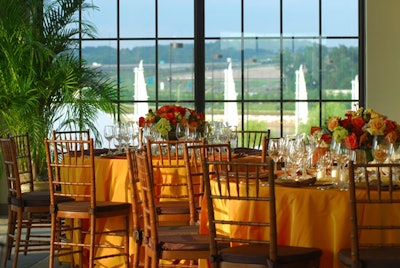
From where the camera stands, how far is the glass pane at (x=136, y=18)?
457 inches

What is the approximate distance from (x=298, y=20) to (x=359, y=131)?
553 centimetres

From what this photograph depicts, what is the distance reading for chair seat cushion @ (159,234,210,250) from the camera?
547 cm

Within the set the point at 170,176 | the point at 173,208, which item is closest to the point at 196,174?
the point at 173,208

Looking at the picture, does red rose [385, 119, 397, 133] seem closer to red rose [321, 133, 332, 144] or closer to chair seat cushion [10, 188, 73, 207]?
red rose [321, 133, 332, 144]

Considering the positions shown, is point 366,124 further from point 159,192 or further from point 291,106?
point 291,106

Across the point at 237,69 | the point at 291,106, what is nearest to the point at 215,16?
Result: the point at 237,69

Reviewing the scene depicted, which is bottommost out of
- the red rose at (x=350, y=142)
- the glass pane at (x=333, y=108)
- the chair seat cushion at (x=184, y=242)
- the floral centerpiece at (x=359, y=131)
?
the chair seat cushion at (x=184, y=242)

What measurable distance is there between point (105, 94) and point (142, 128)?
52.6 inches

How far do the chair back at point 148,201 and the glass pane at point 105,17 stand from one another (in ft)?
19.8

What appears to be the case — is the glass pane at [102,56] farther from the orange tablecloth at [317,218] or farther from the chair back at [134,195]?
the orange tablecloth at [317,218]

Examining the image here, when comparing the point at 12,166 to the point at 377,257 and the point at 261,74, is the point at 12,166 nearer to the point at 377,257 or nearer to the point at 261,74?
the point at 377,257

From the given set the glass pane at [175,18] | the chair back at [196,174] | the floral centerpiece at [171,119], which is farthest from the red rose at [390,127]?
the glass pane at [175,18]

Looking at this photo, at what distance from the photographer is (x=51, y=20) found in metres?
10.8

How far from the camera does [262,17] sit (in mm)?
11586
